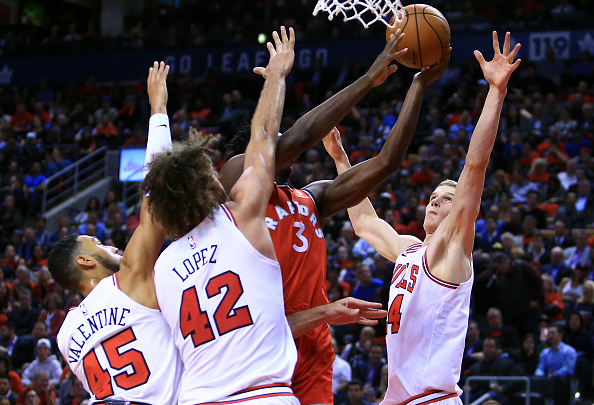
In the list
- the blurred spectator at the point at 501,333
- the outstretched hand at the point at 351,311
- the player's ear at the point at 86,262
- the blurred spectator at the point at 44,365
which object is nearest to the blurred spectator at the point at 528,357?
the blurred spectator at the point at 501,333

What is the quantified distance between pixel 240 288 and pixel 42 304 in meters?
10.7

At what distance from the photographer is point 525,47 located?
54.1 feet

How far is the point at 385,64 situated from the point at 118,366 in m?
1.84

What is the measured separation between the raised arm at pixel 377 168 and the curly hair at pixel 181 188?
893mm

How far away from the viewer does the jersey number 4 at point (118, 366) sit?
11.3ft

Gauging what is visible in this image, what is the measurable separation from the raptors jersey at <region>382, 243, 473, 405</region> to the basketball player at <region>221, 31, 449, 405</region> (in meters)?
0.48

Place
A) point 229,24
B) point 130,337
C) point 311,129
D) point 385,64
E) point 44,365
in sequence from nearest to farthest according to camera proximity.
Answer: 1. point 130,337
2. point 311,129
3. point 385,64
4. point 44,365
5. point 229,24

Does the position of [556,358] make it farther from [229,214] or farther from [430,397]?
[229,214]

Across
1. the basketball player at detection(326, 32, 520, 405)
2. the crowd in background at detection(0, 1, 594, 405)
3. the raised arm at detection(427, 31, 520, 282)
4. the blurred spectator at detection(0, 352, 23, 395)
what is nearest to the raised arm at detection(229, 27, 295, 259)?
the basketball player at detection(326, 32, 520, 405)

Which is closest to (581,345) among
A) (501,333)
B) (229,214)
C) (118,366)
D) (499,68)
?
(501,333)

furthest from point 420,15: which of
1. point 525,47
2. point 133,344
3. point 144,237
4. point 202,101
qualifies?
point 202,101

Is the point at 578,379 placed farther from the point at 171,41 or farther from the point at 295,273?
the point at 171,41

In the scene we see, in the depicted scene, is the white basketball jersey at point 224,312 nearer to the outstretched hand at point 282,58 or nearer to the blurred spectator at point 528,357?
the outstretched hand at point 282,58

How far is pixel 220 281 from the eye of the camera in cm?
307
